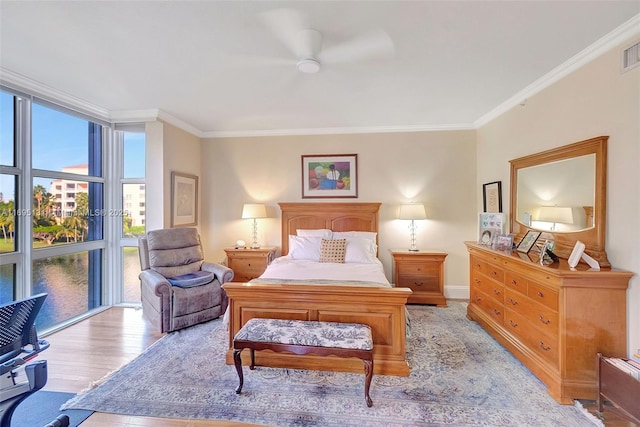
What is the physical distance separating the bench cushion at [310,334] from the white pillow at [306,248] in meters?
1.54

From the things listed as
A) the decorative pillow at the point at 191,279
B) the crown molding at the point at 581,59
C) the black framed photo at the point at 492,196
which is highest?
the crown molding at the point at 581,59

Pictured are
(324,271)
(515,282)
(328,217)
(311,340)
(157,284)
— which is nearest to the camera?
(311,340)

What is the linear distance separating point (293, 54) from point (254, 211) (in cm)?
243

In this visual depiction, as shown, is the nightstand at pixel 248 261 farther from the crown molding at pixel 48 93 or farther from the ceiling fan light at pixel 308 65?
the ceiling fan light at pixel 308 65

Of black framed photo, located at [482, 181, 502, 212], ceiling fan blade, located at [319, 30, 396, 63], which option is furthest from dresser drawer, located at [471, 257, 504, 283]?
ceiling fan blade, located at [319, 30, 396, 63]

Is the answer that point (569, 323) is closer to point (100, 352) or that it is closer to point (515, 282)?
point (515, 282)

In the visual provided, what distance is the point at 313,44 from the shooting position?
2.03 metres

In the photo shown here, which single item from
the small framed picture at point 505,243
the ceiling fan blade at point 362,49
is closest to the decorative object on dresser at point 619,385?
the small framed picture at point 505,243

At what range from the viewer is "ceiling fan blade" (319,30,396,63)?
6.63 ft

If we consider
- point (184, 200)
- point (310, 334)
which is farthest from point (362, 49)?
point (184, 200)

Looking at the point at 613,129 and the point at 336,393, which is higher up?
the point at 613,129

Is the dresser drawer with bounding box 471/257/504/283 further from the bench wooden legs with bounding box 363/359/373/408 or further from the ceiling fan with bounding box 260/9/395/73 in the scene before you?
the ceiling fan with bounding box 260/9/395/73

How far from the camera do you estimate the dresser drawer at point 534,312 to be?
80.5 inches

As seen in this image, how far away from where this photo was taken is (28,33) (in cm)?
200
